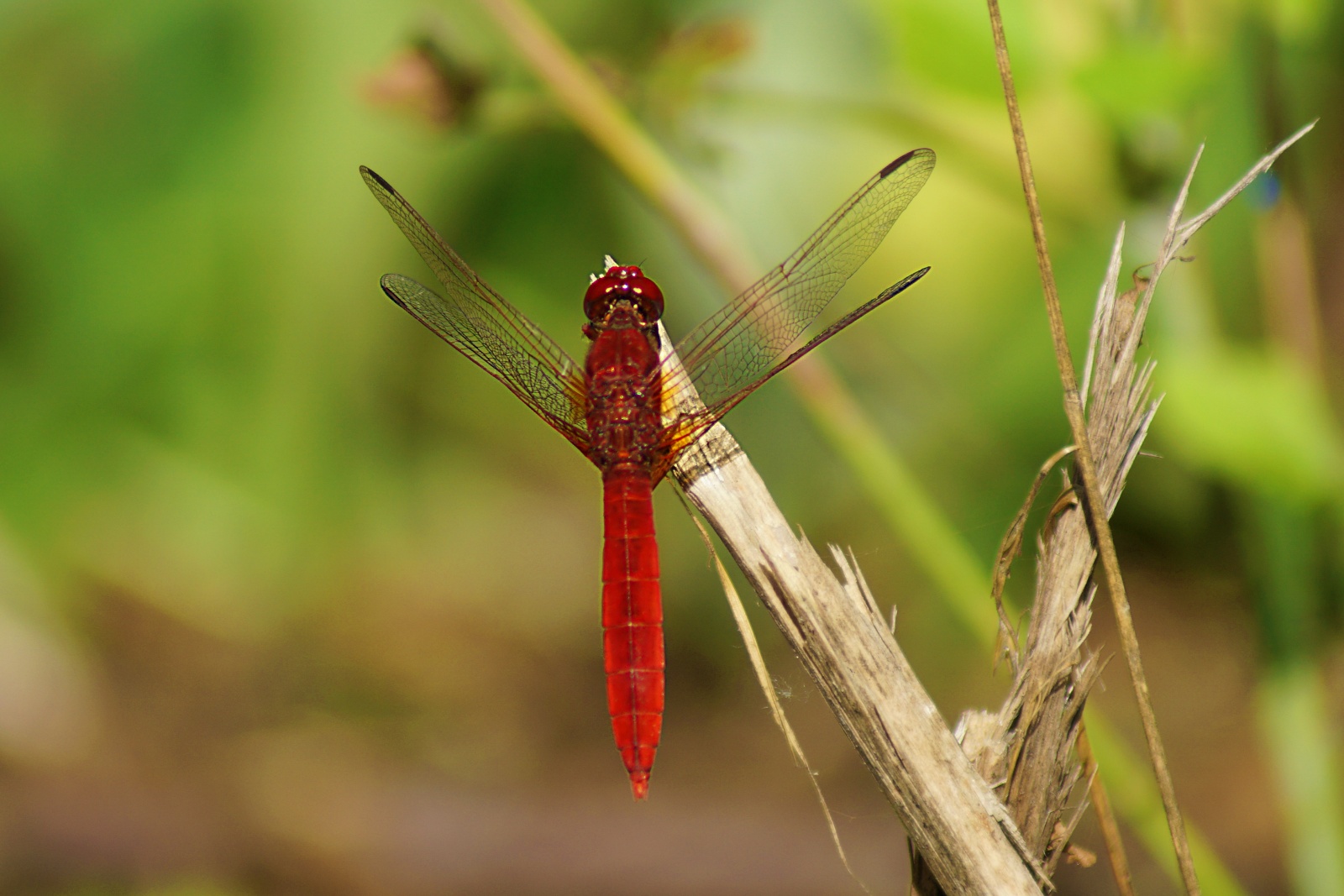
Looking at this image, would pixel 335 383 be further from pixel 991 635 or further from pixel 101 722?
pixel 991 635

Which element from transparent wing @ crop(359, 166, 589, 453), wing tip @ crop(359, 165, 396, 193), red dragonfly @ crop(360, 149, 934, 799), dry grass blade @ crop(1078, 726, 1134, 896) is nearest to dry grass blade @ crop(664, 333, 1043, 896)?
dry grass blade @ crop(1078, 726, 1134, 896)

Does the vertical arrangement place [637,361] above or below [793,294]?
below

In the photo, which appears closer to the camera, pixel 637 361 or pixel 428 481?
pixel 637 361

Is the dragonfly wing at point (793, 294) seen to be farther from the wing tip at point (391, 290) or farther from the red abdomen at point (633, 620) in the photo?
the wing tip at point (391, 290)

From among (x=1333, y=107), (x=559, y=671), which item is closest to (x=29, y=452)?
(x=559, y=671)

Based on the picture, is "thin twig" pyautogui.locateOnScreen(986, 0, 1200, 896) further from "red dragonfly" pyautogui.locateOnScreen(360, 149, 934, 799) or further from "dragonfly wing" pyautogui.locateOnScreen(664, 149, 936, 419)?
"dragonfly wing" pyautogui.locateOnScreen(664, 149, 936, 419)

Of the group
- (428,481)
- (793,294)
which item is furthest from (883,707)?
(428,481)

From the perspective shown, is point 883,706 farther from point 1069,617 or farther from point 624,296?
point 624,296
